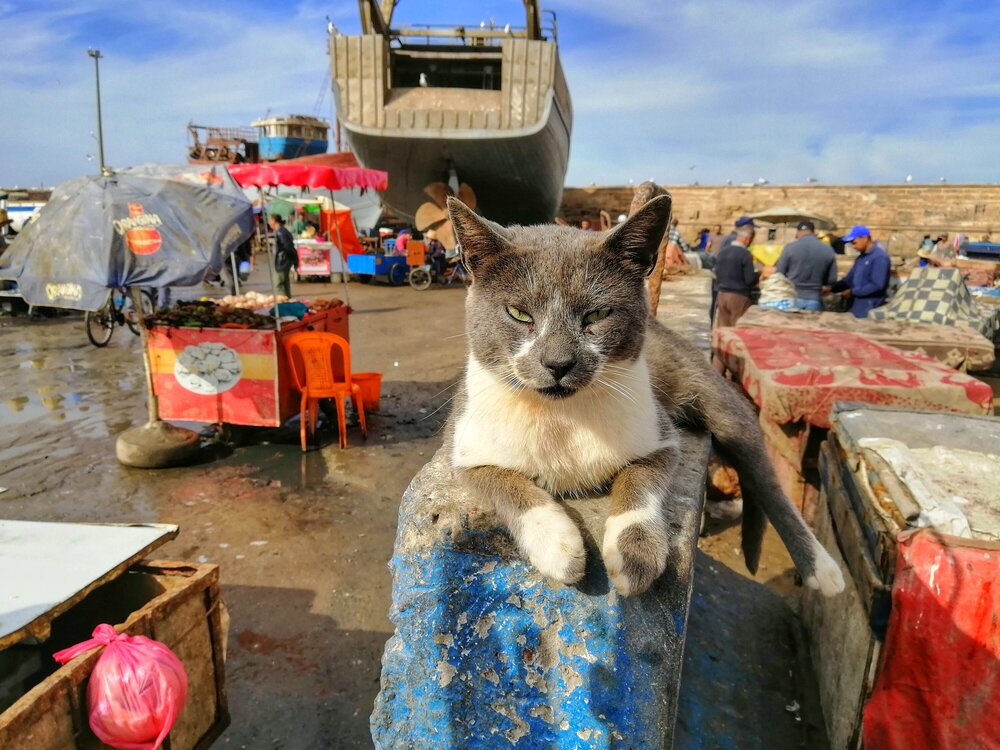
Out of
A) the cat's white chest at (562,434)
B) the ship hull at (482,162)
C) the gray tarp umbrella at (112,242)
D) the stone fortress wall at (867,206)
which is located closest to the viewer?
the cat's white chest at (562,434)

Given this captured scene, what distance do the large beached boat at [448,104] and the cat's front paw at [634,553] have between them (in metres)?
14.5

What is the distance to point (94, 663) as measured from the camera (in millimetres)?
1909

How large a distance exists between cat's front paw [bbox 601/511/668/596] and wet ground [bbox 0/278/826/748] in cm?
118

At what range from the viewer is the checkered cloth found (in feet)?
18.8

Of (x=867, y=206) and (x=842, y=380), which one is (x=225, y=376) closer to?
(x=842, y=380)

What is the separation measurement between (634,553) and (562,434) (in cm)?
42

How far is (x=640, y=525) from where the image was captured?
148cm

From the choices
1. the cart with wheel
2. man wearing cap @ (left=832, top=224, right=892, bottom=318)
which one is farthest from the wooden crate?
Answer: the cart with wheel

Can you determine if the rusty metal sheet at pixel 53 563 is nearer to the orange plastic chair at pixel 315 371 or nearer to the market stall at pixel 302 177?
the orange plastic chair at pixel 315 371

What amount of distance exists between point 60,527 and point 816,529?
3.44m

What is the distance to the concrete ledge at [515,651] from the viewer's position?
137 centimetres

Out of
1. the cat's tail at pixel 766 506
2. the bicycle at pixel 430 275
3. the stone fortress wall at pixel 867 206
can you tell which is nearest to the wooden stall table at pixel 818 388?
the cat's tail at pixel 766 506

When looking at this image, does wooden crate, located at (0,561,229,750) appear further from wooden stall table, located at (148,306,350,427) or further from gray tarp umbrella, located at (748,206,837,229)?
gray tarp umbrella, located at (748,206,837,229)

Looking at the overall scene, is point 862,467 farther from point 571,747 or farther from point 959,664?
point 571,747
